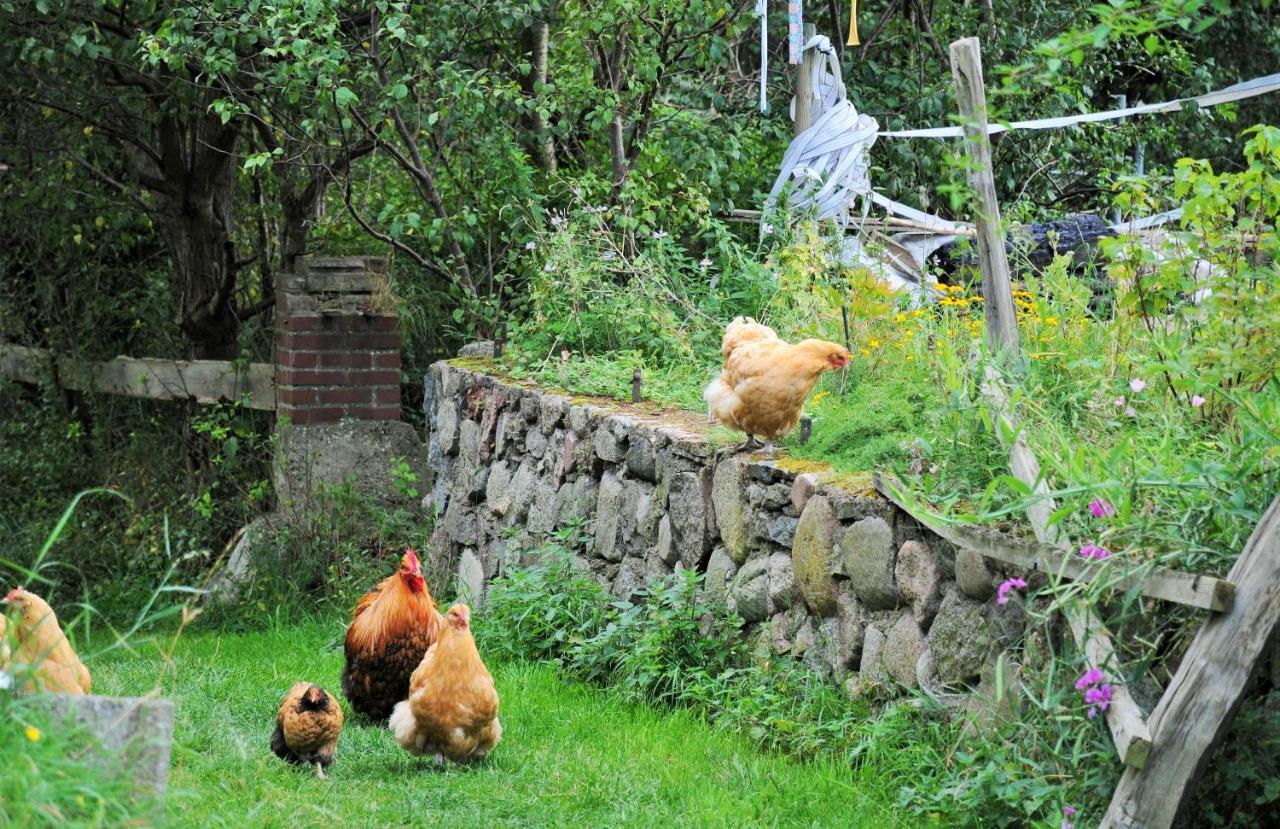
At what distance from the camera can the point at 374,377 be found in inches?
405

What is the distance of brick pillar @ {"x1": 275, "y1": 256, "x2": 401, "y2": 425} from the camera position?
10.1 m

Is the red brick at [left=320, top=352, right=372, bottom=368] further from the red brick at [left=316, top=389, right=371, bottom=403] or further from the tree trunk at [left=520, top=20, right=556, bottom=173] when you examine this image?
the tree trunk at [left=520, top=20, right=556, bottom=173]

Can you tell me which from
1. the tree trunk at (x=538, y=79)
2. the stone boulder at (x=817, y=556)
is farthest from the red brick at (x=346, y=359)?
the stone boulder at (x=817, y=556)

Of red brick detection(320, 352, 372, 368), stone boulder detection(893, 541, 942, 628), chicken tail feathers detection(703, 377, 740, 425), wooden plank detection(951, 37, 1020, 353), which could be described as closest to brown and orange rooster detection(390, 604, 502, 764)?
chicken tail feathers detection(703, 377, 740, 425)

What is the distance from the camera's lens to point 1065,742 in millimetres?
4070

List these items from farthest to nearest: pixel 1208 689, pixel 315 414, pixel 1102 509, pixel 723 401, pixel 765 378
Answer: pixel 315 414, pixel 723 401, pixel 765 378, pixel 1102 509, pixel 1208 689

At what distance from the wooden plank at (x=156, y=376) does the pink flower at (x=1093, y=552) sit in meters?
7.89

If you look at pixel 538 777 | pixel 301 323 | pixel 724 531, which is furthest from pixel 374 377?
pixel 538 777

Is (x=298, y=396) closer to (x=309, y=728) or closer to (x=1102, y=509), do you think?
(x=309, y=728)

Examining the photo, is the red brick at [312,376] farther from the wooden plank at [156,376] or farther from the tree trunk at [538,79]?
the tree trunk at [538,79]

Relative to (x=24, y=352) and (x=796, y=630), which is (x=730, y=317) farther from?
(x=24, y=352)

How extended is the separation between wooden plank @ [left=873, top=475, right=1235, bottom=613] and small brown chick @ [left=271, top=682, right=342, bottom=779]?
2.20 m

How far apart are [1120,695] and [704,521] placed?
9.11ft

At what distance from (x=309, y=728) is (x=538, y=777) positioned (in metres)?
0.85
